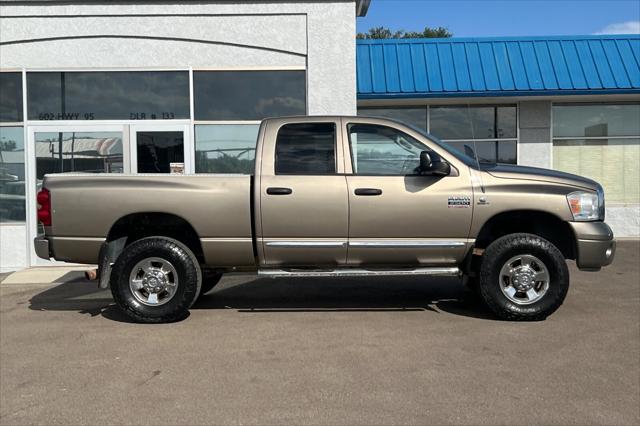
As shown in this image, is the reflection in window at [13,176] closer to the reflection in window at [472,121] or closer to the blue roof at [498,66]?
the blue roof at [498,66]

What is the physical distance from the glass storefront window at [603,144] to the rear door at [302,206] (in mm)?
8194

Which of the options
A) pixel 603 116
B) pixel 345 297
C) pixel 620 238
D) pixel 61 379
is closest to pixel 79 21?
pixel 345 297

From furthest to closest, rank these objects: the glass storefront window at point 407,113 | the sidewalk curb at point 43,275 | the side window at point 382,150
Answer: the glass storefront window at point 407,113
the sidewalk curb at point 43,275
the side window at point 382,150

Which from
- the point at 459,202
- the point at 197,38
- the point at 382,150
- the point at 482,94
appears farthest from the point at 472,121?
the point at 459,202

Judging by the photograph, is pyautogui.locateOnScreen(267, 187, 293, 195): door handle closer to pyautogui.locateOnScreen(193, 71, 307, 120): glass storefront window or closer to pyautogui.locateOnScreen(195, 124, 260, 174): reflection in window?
pyautogui.locateOnScreen(195, 124, 260, 174): reflection in window

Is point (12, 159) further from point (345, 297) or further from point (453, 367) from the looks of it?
point (453, 367)

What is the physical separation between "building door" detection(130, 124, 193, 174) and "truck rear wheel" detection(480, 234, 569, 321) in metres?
6.02

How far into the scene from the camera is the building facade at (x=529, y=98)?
11742mm

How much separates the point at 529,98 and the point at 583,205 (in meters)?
6.63

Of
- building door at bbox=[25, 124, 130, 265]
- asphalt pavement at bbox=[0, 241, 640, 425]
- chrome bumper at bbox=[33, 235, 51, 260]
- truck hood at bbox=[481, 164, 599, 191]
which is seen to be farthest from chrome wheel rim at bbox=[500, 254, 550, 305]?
building door at bbox=[25, 124, 130, 265]

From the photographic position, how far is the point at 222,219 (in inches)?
250

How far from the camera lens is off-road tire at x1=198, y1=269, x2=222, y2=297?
695 cm

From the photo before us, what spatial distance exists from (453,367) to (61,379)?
3.08 m

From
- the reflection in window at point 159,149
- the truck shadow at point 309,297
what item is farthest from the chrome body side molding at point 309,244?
the reflection in window at point 159,149
